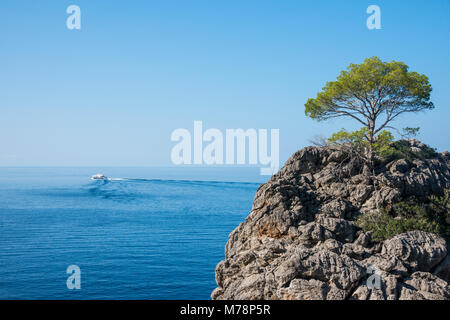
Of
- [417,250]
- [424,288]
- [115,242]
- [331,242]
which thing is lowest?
[115,242]

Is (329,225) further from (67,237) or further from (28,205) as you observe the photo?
(28,205)

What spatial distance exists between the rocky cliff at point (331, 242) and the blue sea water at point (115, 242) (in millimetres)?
16405

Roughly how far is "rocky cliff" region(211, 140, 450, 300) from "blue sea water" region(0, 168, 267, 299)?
16405mm

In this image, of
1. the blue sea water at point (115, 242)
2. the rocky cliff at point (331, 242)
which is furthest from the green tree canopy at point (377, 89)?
the blue sea water at point (115, 242)

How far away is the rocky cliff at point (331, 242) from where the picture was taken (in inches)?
583

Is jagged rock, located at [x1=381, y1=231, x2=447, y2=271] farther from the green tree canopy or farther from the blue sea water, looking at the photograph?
the blue sea water

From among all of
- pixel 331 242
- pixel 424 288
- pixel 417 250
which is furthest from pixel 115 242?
pixel 424 288

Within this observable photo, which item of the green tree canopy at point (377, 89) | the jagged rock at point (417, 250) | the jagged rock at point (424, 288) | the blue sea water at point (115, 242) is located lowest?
the blue sea water at point (115, 242)

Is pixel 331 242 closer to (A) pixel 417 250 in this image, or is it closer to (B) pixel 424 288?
(A) pixel 417 250

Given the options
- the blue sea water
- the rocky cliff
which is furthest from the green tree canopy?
the blue sea water

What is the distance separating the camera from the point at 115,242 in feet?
177

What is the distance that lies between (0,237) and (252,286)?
52756mm

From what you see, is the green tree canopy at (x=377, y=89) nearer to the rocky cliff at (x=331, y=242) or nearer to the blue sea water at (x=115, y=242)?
the rocky cliff at (x=331, y=242)

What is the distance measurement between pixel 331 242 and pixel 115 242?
43577 mm
